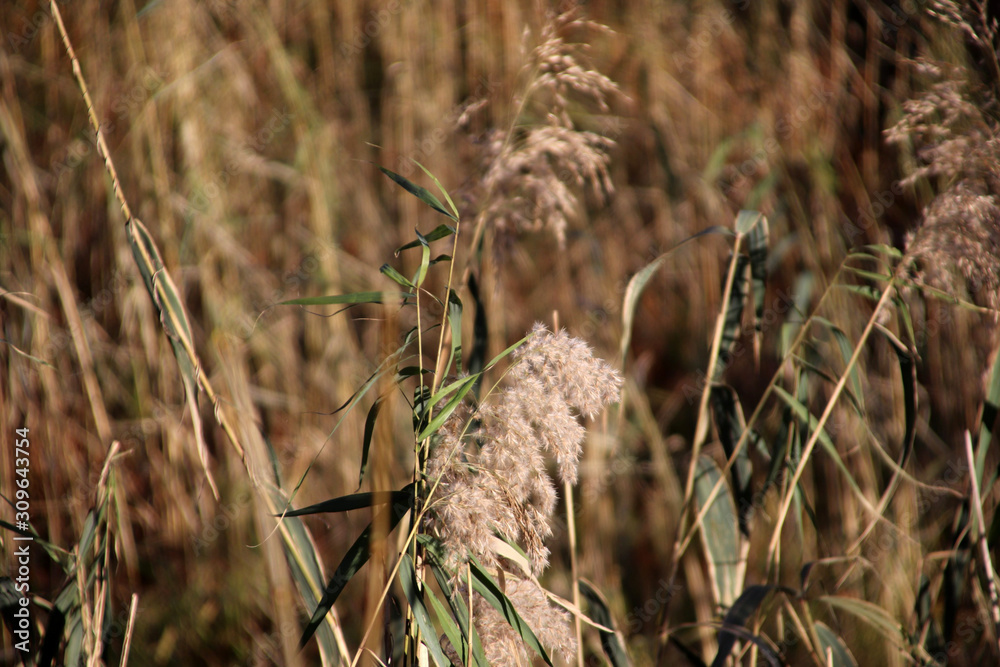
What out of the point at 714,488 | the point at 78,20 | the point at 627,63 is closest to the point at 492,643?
the point at 714,488

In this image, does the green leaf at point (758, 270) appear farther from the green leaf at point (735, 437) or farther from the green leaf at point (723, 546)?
the green leaf at point (723, 546)

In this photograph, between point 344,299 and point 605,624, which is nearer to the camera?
point 344,299

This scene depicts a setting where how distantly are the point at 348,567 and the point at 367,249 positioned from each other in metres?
1.47

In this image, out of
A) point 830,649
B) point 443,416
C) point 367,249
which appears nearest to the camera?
point 443,416

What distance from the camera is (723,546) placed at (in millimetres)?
1111

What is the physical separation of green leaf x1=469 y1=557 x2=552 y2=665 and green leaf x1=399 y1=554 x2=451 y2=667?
68mm

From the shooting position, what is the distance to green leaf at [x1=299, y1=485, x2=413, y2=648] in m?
0.70

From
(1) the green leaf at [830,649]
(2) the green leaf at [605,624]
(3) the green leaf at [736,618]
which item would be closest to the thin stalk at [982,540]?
(1) the green leaf at [830,649]

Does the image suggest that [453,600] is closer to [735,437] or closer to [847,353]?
[735,437]

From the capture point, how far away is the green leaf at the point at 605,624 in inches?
38.9

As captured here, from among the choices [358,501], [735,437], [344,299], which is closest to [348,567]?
[358,501]

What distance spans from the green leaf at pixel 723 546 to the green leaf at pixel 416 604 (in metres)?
0.57

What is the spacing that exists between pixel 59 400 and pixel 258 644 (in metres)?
0.76

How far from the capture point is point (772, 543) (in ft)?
3.36
